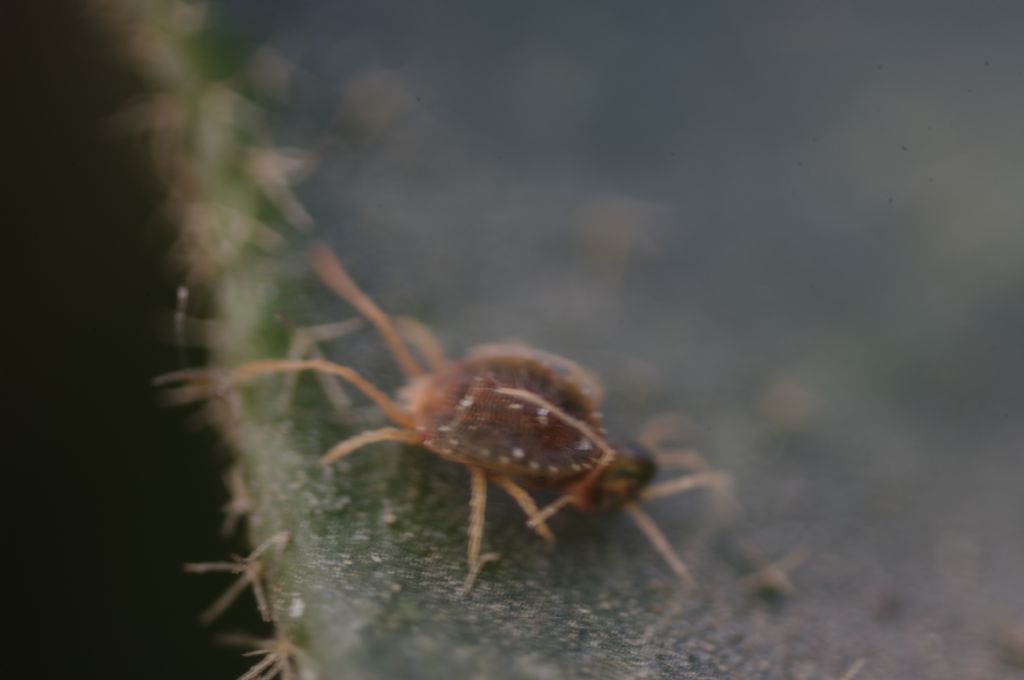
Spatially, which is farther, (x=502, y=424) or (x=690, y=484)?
(x=690, y=484)

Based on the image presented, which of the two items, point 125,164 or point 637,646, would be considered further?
point 125,164

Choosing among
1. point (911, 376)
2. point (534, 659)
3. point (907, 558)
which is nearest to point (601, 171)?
point (911, 376)

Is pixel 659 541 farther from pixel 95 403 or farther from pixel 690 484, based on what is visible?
pixel 95 403

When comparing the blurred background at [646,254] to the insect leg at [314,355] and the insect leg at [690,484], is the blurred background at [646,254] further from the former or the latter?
the insect leg at [314,355]

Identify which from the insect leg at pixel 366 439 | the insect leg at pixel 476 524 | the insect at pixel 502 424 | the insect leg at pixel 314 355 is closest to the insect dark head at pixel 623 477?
the insect at pixel 502 424

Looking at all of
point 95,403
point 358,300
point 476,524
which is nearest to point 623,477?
point 476,524

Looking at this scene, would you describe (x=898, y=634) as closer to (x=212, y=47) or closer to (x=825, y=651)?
(x=825, y=651)
